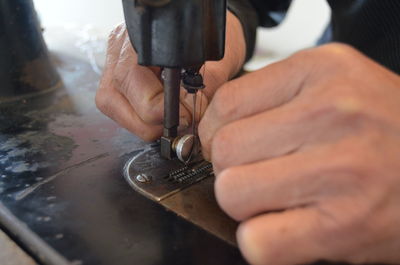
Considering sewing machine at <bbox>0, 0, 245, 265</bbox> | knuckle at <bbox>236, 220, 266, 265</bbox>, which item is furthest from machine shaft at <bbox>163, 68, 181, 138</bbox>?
knuckle at <bbox>236, 220, 266, 265</bbox>

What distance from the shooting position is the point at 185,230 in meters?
0.52

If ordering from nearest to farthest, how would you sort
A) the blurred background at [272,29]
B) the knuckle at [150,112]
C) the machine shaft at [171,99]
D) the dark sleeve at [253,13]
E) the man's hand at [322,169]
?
the man's hand at [322,169], the machine shaft at [171,99], the knuckle at [150,112], the dark sleeve at [253,13], the blurred background at [272,29]

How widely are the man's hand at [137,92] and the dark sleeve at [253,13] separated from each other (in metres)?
0.38

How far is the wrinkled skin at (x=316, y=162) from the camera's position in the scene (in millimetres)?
414

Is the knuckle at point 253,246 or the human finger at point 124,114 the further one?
the human finger at point 124,114

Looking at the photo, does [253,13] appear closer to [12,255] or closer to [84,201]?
[84,201]

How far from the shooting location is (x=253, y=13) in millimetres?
1261

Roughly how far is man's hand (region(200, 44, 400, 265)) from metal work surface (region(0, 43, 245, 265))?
0.08 metres

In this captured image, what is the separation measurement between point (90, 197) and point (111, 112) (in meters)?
0.22

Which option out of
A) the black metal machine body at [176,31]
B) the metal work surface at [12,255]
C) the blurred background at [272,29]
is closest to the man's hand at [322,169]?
the black metal machine body at [176,31]

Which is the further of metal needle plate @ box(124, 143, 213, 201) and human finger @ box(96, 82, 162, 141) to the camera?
human finger @ box(96, 82, 162, 141)

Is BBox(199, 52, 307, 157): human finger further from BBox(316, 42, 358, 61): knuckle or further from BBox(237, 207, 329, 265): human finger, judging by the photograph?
BBox(237, 207, 329, 265): human finger

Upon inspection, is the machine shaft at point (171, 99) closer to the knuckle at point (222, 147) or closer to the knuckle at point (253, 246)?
the knuckle at point (222, 147)

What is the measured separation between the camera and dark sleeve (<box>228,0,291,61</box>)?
1.15 m
